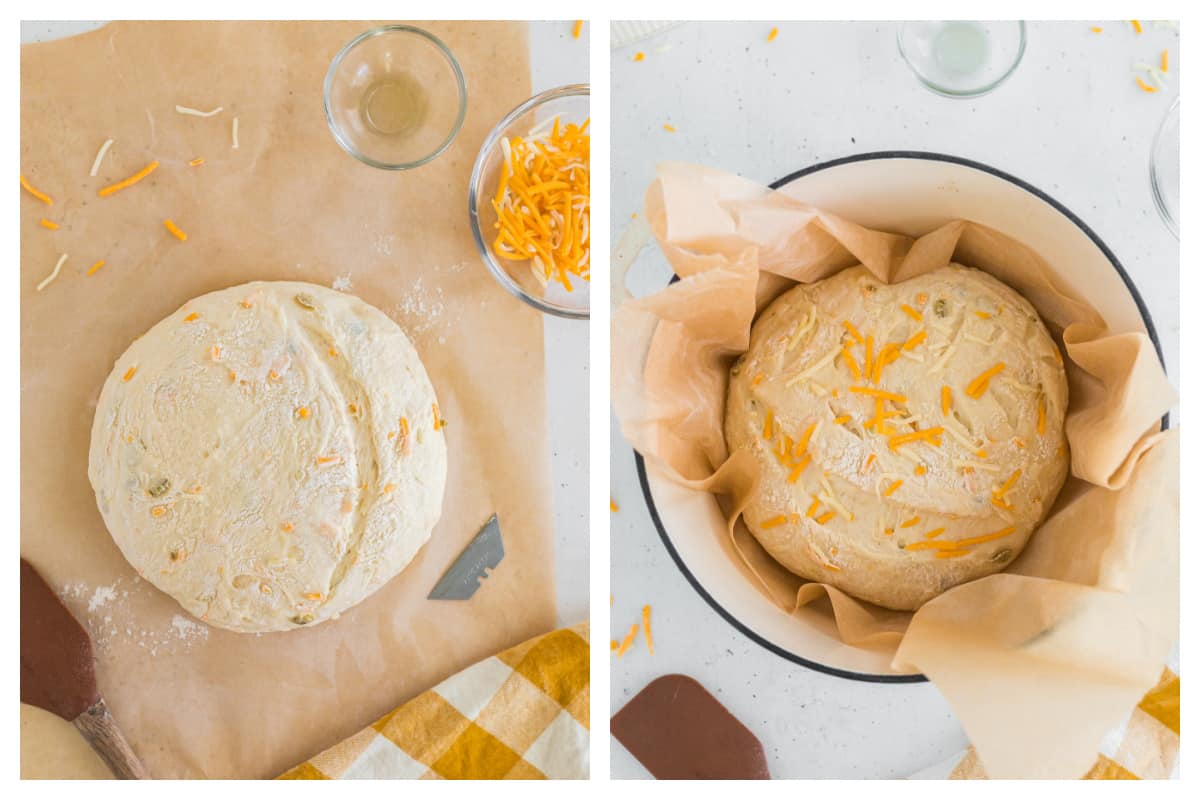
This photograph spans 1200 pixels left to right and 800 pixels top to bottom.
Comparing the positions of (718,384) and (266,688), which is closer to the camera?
(718,384)

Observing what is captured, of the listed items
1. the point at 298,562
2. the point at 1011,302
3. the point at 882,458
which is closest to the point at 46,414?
the point at 298,562

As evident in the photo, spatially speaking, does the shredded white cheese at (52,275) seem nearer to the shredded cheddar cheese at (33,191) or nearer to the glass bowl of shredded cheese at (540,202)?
the shredded cheddar cheese at (33,191)

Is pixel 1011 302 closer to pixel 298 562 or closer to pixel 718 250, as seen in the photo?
pixel 718 250

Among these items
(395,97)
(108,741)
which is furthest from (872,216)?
(108,741)

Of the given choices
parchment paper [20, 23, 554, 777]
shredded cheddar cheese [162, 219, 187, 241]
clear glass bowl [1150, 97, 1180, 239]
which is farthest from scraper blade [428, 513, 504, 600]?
clear glass bowl [1150, 97, 1180, 239]

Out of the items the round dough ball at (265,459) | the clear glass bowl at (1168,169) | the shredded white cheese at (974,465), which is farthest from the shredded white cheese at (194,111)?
the clear glass bowl at (1168,169)

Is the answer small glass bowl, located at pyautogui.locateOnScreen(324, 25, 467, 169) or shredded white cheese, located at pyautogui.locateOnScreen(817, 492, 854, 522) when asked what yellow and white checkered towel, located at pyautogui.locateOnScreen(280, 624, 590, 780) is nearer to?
shredded white cheese, located at pyautogui.locateOnScreen(817, 492, 854, 522)
